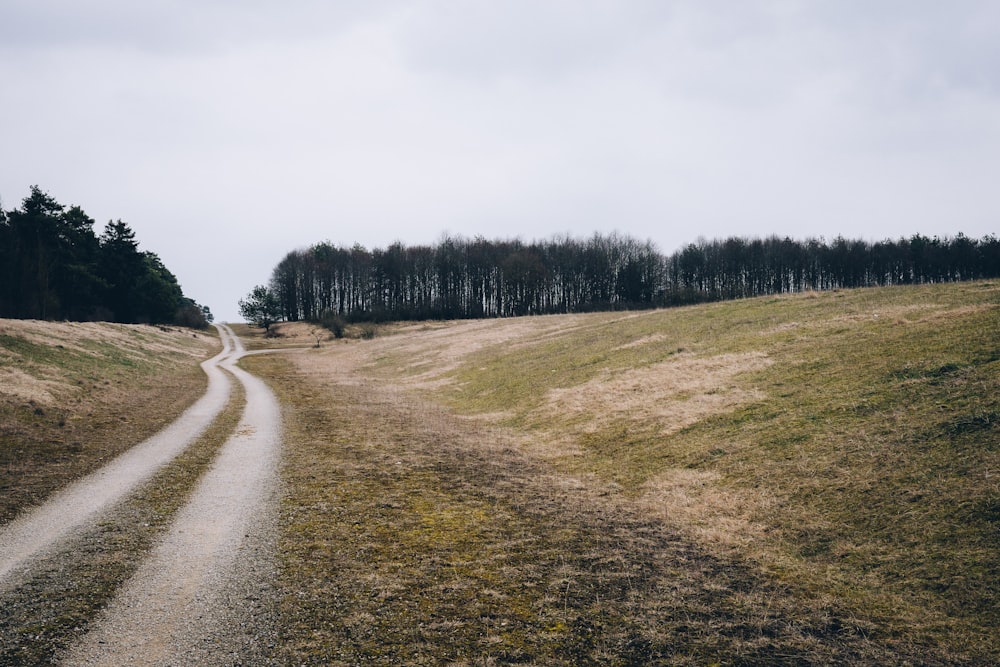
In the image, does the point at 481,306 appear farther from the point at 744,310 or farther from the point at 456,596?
the point at 456,596

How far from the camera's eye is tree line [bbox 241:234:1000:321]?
359 ft

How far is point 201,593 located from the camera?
679 cm

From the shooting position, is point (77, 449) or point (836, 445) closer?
point (836, 445)

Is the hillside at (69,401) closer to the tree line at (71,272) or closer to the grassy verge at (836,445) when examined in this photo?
the grassy verge at (836,445)

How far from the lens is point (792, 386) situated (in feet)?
51.0

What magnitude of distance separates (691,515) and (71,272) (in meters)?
87.7

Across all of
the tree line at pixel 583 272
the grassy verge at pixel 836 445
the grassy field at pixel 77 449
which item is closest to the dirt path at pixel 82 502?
the grassy field at pixel 77 449

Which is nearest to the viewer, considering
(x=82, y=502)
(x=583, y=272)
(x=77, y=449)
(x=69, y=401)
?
(x=82, y=502)

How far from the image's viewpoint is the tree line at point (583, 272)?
109375 millimetres

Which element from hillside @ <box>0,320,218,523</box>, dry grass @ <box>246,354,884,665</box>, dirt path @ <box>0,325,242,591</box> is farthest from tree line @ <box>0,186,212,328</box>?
dry grass @ <box>246,354,884,665</box>

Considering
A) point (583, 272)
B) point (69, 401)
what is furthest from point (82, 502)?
point (583, 272)

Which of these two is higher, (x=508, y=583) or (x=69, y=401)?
(x=69, y=401)

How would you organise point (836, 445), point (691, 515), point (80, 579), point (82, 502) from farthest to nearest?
point (836, 445), point (82, 502), point (691, 515), point (80, 579)

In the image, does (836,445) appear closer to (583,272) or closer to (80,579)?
(80,579)
